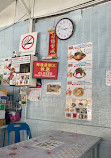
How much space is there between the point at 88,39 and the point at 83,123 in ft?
4.37

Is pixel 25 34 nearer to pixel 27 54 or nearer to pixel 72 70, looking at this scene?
pixel 27 54

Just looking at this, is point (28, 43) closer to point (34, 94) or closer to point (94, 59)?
point (34, 94)

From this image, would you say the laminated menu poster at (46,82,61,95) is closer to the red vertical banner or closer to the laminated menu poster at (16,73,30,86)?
the laminated menu poster at (16,73,30,86)

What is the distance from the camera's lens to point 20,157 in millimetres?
1205

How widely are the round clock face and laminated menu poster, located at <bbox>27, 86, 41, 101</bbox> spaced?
1.03m

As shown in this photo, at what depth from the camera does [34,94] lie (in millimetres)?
2811

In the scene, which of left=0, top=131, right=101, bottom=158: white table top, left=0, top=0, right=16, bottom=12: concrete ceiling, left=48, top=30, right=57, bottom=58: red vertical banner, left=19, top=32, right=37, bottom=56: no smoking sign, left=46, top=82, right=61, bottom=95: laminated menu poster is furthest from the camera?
left=0, top=0, right=16, bottom=12: concrete ceiling

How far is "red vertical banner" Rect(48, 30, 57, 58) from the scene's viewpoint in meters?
2.73

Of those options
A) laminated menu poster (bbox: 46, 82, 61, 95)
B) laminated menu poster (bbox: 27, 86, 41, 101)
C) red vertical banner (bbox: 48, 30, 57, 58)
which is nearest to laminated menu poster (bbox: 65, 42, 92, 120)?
laminated menu poster (bbox: 46, 82, 61, 95)

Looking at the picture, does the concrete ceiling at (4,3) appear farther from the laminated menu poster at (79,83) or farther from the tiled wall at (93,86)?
the laminated menu poster at (79,83)

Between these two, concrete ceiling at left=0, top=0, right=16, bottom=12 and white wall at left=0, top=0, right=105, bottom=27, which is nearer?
white wall at left=0, top=0, right=105, bottom=27

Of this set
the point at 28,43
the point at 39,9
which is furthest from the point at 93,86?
the point at 39,9

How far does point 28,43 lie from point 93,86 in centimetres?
155

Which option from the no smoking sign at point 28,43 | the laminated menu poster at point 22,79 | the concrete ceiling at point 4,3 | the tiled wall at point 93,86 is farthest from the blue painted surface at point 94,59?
the concrete ceiling at point 4,3
